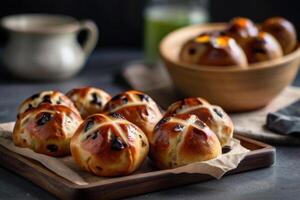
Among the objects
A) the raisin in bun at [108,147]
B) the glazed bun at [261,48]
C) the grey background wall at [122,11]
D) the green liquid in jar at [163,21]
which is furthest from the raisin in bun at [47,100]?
the grey background wall at [122,11]

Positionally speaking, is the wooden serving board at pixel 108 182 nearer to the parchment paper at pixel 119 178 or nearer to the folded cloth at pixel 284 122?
the parchment paper at pixel 119 178

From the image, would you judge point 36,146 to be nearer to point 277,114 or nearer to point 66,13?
point 277,114

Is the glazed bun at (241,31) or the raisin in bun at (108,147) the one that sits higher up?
the glazed bun at (241,31)

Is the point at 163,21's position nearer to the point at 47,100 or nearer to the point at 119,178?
the point at 47,100

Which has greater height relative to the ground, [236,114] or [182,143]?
[182,143]

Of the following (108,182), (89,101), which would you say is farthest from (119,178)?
Answer: (89,101)

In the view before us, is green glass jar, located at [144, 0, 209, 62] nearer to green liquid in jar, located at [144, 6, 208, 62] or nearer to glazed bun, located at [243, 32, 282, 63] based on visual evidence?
green liquid in jar, located at [144, 6, 208, 62]
